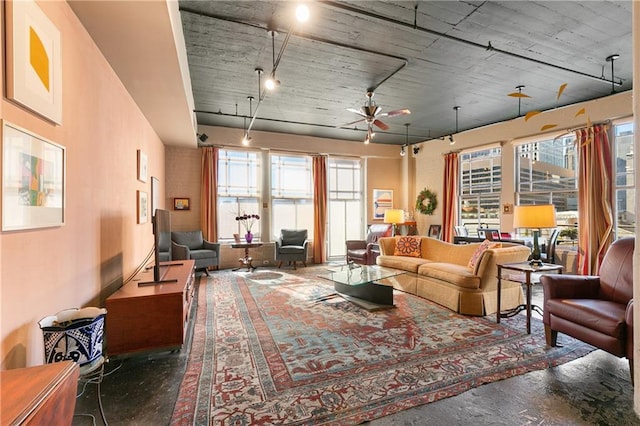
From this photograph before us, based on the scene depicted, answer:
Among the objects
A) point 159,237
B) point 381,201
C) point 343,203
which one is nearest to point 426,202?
point 381,201

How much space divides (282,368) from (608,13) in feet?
14.9

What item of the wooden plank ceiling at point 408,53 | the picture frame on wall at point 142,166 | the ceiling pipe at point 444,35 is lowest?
the picture frame on wall at point 142,166

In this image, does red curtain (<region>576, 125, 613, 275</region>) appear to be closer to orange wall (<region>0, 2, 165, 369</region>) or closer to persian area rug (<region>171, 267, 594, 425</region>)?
persian area rug (<region>171, 267, 594, 425</region>)

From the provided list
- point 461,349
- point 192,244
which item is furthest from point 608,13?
point 192,244

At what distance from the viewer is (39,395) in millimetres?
958

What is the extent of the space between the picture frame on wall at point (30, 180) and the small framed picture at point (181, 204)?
15.7 feet

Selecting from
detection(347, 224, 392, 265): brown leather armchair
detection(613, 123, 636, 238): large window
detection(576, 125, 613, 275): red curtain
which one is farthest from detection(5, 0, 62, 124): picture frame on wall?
detection(613, 123, 636, 238): large window

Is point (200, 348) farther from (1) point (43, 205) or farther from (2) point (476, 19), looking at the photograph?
(2) point (476, 19)

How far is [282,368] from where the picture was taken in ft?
7.69

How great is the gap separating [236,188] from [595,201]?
7.00 m

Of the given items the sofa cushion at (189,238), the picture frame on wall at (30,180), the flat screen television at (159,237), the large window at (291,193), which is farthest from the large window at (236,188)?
the picture frame on wall at (30,180)

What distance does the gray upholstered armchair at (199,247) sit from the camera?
577 cm

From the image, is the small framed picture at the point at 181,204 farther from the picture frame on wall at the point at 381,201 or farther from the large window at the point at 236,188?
the picture frame on wall at the point at 381,201

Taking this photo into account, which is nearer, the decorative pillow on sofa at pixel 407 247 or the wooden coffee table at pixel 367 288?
the wooden coffee table at pixel 367 288
